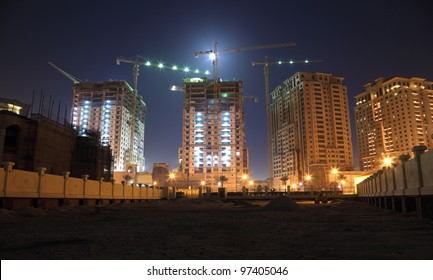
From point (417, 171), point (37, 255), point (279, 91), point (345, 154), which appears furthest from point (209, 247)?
point (279, 91)

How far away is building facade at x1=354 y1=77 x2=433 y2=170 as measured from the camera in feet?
404

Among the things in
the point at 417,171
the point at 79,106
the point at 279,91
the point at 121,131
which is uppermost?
the point at 279,91

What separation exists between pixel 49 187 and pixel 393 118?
14009cm

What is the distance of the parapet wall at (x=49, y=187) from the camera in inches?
601

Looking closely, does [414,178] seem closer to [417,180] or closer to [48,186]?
[417,180]

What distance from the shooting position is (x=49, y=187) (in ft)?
61.4

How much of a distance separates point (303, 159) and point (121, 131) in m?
78.8

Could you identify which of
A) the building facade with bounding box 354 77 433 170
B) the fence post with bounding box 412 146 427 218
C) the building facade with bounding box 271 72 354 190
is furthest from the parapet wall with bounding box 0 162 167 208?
the building facade with bounding box 354 77 433 170

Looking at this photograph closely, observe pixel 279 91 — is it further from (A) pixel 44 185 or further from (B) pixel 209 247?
(B) pixel 209 247

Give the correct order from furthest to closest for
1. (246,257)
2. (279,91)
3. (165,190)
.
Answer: (279,91), (165,190), (246,257)

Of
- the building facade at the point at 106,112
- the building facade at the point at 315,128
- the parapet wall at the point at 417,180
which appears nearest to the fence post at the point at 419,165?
the parapet wall at the point at 417,180

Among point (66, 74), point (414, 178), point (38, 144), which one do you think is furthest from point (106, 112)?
point (414, 178)

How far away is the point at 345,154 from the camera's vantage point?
435 feet

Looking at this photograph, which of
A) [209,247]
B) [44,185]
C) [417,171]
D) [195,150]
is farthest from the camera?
[195,150]
